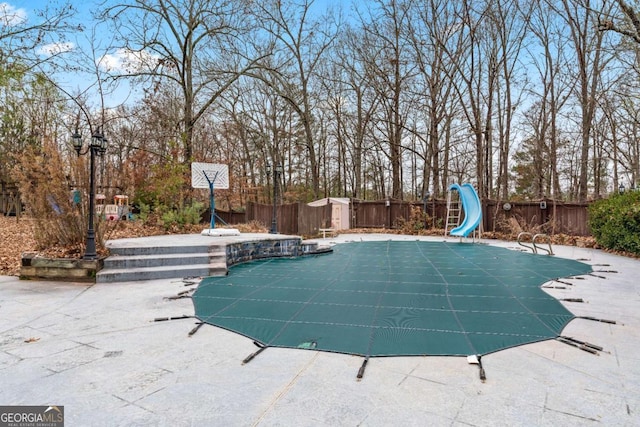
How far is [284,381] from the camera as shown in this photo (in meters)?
2.02

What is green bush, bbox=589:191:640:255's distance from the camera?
7398mm

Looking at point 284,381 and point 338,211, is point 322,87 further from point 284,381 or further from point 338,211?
point 284,381

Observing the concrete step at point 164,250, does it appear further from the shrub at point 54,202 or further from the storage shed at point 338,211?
the storage shed at point 338,211

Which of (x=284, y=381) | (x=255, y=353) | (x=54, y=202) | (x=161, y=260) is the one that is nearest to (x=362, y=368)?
(x=284, y=381)

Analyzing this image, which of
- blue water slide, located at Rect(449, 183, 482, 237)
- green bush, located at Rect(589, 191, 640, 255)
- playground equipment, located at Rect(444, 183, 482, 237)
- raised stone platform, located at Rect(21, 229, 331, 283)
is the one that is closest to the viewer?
raised stone platform, located at Rect(21, 229, 331, 283)

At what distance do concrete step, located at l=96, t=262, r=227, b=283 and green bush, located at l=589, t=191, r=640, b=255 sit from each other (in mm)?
8374

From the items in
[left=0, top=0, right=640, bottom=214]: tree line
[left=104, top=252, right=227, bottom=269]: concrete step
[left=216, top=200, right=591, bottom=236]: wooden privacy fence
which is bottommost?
[left=104, top=252, right=227, bottom=269]: concrete step

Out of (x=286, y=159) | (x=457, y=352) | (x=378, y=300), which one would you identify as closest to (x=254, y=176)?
(x=286, y=159)

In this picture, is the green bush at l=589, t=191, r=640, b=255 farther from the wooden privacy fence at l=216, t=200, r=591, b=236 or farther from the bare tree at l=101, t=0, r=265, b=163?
the bare tree at l=101, t=0, r=265, b=163

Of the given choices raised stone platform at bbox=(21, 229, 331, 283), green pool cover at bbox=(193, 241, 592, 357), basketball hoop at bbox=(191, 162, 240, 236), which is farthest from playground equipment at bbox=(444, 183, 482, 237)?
raised stone platform at bbox=(21, 229, 331, 283)

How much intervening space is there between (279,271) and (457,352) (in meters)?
3.58

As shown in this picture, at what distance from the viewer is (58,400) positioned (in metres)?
1.81

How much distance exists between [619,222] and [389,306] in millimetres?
7577

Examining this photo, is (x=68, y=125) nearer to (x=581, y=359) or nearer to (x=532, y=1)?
(x=581, y=359)
